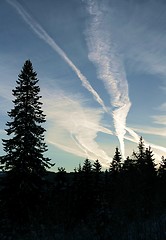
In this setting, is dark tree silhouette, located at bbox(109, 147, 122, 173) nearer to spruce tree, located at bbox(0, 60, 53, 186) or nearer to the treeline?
the treeline

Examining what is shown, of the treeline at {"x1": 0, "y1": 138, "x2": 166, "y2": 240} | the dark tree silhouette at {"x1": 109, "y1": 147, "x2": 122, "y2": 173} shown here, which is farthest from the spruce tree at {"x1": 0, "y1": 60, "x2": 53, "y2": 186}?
the dark tree silhouette at {"x1": 109, "y1": 147, "x2": 122, "y2": 173}

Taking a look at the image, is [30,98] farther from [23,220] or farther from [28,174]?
[23,220]

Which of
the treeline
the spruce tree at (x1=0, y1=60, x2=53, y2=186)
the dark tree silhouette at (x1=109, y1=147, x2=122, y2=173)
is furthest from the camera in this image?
the dark tree silhouette at (x1=109, y1=147, x2=122, y2=173)

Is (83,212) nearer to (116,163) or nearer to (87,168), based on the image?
(87,168)

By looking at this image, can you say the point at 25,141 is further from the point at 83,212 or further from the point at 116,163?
the point at 116,163

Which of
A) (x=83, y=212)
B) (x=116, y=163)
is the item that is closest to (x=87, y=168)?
(x=83, y=212)

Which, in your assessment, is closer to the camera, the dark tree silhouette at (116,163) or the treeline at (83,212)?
the treeline at (83,212)

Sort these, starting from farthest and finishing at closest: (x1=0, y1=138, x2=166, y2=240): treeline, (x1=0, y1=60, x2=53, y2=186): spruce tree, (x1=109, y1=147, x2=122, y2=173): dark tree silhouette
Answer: (x1=109, y1=147, x2=122, y2=173): dark tree silhouette
(x1=0, y1=60, x2=53, y2=186): spruce tree
(x1=0, y1=138, x2=166, y2=240): treeline

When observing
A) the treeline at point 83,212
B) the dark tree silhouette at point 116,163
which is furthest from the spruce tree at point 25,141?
the dark tree silhouette at point 116,163

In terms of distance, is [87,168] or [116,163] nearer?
[87,168]

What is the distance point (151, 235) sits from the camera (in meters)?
6.43

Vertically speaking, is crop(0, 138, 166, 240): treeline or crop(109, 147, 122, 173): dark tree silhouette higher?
crop(109, 147, 122, 173): dark tree silhouette

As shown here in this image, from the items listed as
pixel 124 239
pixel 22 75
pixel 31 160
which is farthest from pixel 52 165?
pixel 124 239

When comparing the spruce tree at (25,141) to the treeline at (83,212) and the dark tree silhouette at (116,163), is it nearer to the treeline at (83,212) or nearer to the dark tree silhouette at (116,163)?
the treeline at (83,212)
